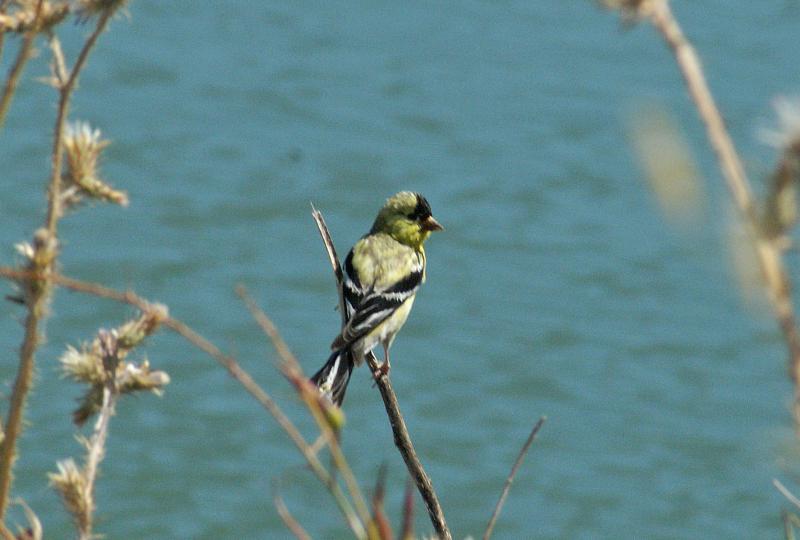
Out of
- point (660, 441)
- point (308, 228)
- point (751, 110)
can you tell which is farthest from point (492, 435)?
point (751, 110)

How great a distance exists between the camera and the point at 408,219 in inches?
227

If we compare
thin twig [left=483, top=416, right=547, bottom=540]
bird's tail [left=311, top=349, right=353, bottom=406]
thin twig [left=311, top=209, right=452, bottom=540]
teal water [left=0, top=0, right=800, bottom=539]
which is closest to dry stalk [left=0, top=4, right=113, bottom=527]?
thin twig [left=311, top=209, right=452, bottom=540]

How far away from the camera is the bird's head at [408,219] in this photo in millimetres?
5738

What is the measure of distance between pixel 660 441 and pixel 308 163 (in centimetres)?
391

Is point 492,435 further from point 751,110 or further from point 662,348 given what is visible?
point 751,110

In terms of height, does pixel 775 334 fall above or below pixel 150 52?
above

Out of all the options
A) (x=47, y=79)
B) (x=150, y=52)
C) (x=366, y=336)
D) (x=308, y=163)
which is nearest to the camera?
(x=47, y=79)

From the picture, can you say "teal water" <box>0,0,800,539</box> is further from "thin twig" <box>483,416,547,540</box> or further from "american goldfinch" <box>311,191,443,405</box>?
"thin twig" <box>483,416,547,540</box>

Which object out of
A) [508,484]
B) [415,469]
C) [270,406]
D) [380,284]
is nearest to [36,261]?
[415,469]

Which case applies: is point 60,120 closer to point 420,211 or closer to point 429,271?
point 420,211

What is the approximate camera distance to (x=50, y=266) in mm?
2348

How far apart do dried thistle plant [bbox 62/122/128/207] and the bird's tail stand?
1.57 metres

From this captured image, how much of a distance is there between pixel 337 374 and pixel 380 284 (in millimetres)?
828

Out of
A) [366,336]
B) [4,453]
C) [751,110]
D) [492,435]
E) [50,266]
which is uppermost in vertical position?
[50,266]
